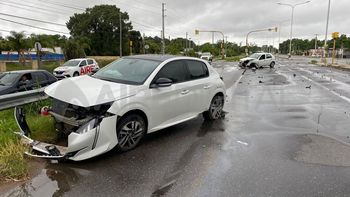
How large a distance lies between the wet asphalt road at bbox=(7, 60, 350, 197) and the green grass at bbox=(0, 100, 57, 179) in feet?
1.14

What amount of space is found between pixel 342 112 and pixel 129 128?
22.2ft

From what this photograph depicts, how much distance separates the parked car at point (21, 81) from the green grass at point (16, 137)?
2854 millimetres

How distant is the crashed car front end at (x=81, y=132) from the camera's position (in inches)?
183

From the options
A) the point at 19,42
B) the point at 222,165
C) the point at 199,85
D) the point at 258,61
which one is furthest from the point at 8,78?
the point at 19,42

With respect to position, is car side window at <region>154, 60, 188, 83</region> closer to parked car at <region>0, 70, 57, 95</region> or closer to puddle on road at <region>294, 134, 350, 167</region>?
puddle on road at <region>294, 134, 350, 167</region>

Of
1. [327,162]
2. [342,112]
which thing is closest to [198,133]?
[327,162]

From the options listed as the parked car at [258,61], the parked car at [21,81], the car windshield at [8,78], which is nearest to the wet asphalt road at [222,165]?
the parked car at [21,81]

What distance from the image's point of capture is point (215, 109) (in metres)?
7.88

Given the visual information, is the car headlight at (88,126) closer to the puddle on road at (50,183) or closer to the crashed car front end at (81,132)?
the crashed car front end at (81,132)

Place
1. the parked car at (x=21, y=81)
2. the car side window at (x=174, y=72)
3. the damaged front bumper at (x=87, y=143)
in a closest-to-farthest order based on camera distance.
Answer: the damaged front bumper at (x=87, y=143)
the car side window at (x=174, y=72)
the parked car at (x=21, y=81)

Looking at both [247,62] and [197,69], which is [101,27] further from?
[197,69]

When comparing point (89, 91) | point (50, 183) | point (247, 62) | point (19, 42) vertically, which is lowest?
point (50, 183)

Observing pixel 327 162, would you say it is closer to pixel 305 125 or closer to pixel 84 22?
pixel 305 125

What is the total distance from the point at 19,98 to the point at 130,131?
9.93 ft
